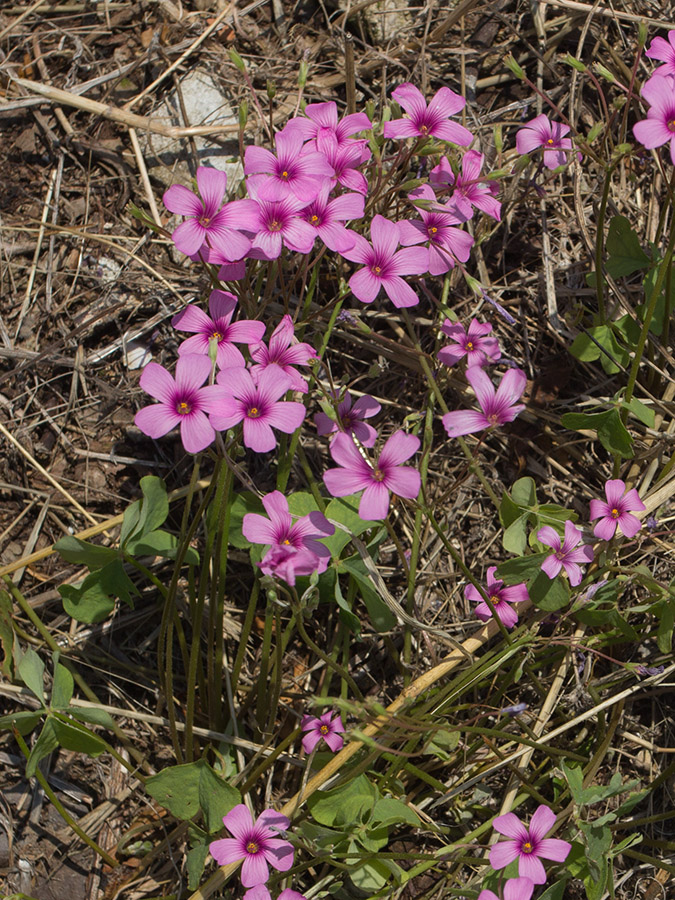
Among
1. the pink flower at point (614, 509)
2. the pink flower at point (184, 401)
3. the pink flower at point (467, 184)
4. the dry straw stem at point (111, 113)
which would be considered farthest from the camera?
the dry straw stem at point (111, 113)

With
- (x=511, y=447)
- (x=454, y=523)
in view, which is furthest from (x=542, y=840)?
(x=511, y=447)

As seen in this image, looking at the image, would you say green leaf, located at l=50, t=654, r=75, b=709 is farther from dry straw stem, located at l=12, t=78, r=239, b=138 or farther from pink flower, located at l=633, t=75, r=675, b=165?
pink flower, located at l=633, t=75, r=675, b=165

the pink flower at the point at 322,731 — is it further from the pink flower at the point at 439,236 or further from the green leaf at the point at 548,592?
the pink flower at the point at 439,236

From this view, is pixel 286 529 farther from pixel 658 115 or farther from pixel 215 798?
pixel 658 115

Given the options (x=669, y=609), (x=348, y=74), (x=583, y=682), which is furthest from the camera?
(x=348, y=74)

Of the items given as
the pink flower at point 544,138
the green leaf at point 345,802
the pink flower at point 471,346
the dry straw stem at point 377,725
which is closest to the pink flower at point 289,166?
the pink flower at point 471,346

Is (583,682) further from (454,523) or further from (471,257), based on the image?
(471,257)

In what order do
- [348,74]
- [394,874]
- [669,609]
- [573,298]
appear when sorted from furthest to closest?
1. [573,298]
2. [348,74]
3. [669,609]
4. [394,874]
